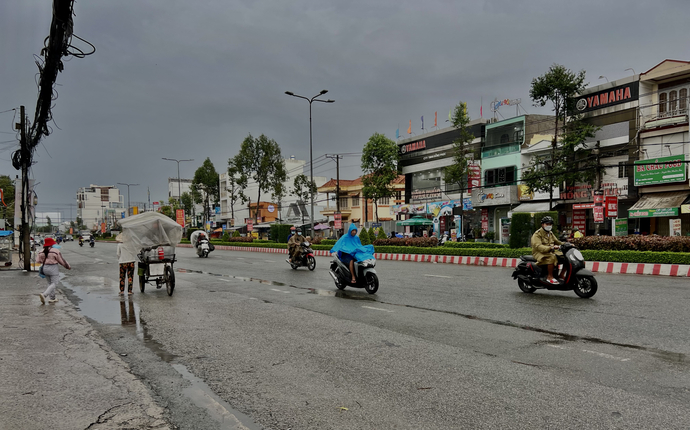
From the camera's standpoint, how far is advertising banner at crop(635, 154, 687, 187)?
25797mm

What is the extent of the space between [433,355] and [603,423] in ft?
7.39

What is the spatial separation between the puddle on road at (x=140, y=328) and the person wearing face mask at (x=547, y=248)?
7589 millimetres

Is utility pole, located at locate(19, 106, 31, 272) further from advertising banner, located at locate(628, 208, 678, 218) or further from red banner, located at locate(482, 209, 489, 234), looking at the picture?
red banner, located at locate(482, 209, 489, 234)

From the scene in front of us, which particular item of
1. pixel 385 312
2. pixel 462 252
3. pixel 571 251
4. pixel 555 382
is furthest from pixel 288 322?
pixel 462 252

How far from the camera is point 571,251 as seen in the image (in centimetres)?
1006

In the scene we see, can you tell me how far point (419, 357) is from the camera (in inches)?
223

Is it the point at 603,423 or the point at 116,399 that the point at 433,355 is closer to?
the point at 603,423

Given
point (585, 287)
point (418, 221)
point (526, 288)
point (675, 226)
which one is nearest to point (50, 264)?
point (526, 288)

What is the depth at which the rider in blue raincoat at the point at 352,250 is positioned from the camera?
11.6 meters

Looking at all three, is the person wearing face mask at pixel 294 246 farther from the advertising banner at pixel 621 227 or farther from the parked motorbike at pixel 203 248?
the advertising banner at pixel 621 227

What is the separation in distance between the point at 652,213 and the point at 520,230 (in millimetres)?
8475

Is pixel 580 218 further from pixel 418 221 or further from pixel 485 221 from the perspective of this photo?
pixel 418 221

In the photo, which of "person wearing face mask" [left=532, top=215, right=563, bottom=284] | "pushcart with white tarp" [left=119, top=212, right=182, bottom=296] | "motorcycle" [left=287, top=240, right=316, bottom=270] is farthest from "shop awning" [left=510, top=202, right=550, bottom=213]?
"pushcart with white tarp" [left=119, top=212, right=182, bottom=296]

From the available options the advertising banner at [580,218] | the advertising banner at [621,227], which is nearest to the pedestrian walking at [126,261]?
the advertising banner at [621,227]
